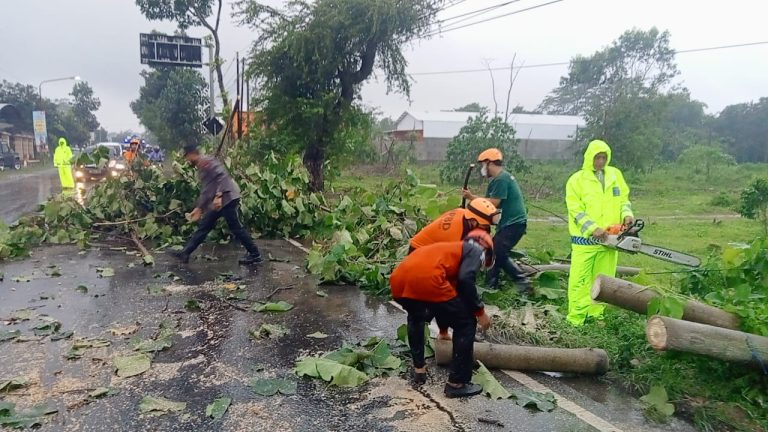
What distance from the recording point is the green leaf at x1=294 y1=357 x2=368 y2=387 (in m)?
4.07

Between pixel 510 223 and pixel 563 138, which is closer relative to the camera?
pixel 510 223

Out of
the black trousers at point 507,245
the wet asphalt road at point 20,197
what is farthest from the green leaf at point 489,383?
the wet asphalt road at point 20,197

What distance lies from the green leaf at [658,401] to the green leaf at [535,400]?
0.64 metres

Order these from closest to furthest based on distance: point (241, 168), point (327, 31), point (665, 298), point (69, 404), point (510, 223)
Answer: point (69, 404) < point (665, 298) < point (510, 223) < point (241, 168) < point (327, 31)

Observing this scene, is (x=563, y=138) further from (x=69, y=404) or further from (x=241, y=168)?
(x=69, y=404)

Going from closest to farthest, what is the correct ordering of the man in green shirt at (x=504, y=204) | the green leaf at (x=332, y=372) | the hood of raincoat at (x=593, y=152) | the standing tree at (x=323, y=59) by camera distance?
the green leaf at (x=332, y=372) < the hood of raincoat at (x=593, y=152) < the man in green shirt at (x=504, y=204) < the standing tree at (x=323, y=59)

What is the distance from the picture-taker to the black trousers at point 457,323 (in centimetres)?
382

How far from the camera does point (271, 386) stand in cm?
403

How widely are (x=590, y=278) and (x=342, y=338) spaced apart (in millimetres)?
2364

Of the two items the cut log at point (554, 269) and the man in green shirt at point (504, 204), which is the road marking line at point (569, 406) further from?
the cut log at point (554, 269)

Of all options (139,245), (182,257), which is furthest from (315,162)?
(182,257)

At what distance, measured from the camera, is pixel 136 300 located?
618 cm

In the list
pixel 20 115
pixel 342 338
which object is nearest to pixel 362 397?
pixel 342 338

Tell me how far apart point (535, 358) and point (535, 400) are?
0.50 m
